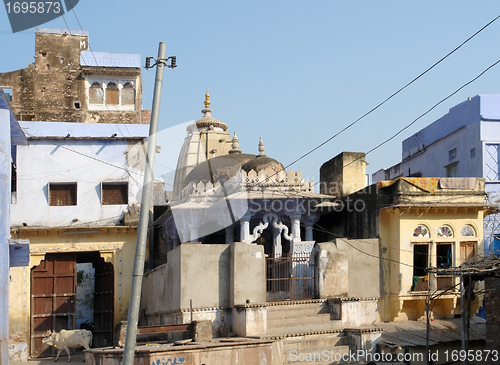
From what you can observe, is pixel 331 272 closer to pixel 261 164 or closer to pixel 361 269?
pixel 361 269

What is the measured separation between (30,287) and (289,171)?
8.72m

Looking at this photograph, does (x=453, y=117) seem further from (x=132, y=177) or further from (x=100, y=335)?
(x=100, y=335)

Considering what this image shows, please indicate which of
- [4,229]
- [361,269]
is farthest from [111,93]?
[4,229]

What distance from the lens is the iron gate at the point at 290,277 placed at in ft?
54.7

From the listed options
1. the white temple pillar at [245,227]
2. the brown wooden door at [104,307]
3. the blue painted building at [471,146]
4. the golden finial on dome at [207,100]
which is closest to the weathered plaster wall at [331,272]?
the white temple pillar at [245,227]

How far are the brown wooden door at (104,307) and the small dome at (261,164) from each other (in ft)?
18.5

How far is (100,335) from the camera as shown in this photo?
2033 centimetres

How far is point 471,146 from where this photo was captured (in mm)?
21859

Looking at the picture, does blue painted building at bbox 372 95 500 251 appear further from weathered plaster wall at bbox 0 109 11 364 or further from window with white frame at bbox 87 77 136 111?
weathered plaster wall at bbox 0 109 11 364

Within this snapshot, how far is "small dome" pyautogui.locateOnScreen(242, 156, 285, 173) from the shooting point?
2097 centimetres

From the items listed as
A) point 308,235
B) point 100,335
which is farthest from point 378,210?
point 100,335

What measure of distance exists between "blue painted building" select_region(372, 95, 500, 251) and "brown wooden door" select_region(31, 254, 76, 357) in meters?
13.3

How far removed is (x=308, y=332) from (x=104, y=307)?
829 cm

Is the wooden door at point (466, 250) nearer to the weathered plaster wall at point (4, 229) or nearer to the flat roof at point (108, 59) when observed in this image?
the weathered plaster wall at point (4, 229)
